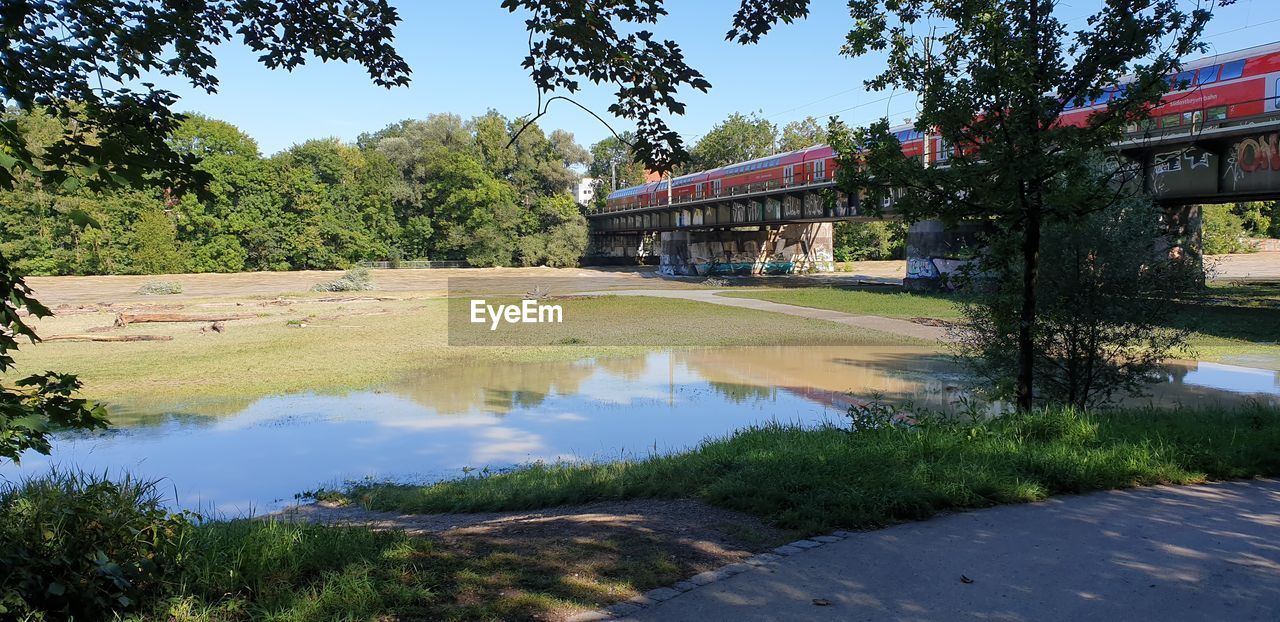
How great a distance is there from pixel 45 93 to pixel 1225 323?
31.3 metres

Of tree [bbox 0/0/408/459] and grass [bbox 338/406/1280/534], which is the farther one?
grass [bbox 338/406/1280/534]

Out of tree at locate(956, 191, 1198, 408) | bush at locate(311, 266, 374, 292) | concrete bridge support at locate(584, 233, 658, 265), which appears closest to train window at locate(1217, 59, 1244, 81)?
tree at locate(956, 191, 1198, 408)

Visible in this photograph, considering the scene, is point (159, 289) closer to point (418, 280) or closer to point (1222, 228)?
point (418, 280)

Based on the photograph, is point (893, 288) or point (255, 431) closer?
point (255, 431)

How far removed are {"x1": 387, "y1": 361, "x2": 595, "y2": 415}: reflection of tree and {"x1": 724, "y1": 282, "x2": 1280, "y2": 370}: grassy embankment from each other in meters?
12.8

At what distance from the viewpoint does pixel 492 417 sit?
15.8 meters

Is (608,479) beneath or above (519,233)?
beneath

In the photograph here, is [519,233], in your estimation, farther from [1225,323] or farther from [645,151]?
[645,151]

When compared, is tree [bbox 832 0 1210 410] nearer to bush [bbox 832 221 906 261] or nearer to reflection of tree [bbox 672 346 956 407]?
reflection of tree [bbox 672 346 956 407]

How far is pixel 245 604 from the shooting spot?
4.30 m

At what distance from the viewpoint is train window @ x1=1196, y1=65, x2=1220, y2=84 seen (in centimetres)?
2470

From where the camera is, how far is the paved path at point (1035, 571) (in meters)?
4.54

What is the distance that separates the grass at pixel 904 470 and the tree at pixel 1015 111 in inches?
66.4

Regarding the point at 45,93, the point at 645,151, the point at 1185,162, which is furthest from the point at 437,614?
the point at 1185,162
